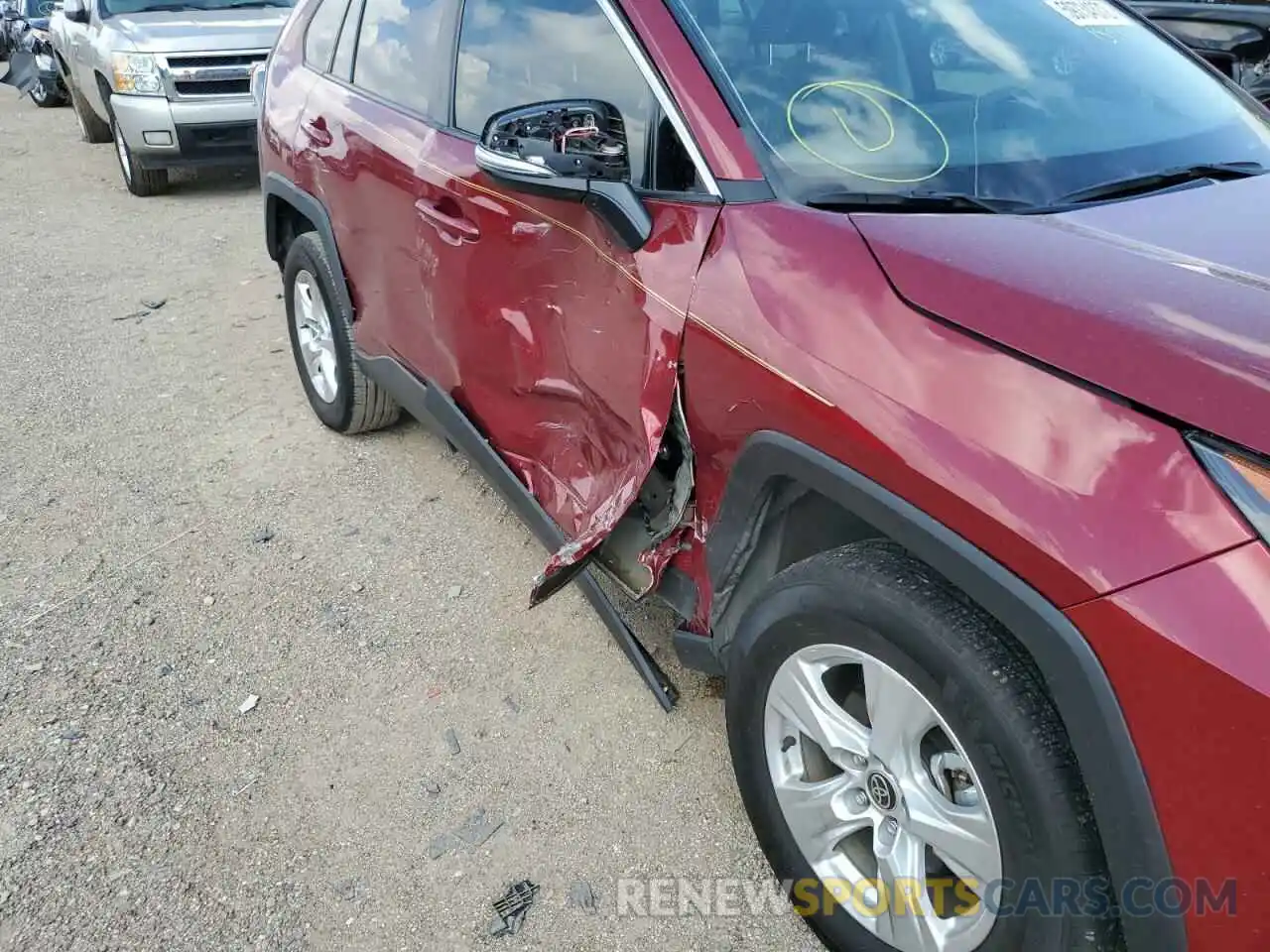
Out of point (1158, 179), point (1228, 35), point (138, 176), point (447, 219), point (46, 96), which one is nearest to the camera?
point (1158, 179)

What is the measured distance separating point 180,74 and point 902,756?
8.16m

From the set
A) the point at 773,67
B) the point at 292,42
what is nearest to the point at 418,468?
the point at 292,42

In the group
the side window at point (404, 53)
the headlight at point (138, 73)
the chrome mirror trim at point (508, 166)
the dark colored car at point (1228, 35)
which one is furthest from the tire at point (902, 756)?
the headlight at point (138, 73)

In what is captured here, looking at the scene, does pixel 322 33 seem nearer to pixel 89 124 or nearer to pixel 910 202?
pixel 910 202

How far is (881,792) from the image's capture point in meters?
1.81

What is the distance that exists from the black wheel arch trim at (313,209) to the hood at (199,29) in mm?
4257

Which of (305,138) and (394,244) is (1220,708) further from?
(305,138)

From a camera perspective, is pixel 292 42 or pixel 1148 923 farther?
pixel 292 42

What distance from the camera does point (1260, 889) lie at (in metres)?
1.24

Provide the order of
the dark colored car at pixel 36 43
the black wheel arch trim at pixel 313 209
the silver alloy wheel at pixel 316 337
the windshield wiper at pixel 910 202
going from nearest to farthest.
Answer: the windshield wiper at pixel 910 202
the black wheel arch trim at pixel 313 209
the silver alloy wheel at pixel 316 337
the dark colored car at pixel 36 43

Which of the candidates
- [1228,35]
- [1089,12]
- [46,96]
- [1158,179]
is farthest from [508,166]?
[46,96]

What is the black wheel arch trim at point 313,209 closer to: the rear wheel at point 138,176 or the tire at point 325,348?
the tire at point 325,348

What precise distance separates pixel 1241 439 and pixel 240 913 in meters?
2.12

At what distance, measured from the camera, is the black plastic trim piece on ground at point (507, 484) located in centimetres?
269
